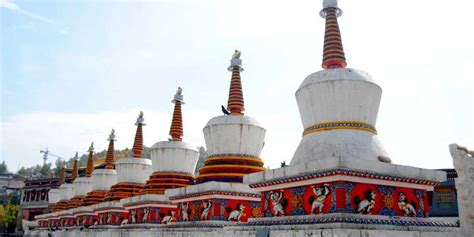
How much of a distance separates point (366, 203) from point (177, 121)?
42.5 feet

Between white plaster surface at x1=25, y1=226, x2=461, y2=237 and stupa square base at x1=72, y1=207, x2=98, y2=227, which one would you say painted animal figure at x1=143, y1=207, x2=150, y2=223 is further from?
stupa square base at x1=72, y1=207, x2=98, y2=227

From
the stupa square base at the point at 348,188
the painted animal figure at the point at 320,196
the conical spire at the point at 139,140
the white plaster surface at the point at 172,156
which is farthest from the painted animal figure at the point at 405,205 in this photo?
the conical spire at the point at 139,140

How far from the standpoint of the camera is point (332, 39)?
12141mm

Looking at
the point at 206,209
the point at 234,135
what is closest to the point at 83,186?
the point at 234,135

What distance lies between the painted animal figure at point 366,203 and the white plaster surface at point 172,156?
11.4m

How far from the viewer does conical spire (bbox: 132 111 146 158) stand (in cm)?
2452

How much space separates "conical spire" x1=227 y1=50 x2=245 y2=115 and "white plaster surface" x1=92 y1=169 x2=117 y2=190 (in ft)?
47.4

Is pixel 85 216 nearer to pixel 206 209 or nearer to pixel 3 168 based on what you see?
pixel 206 209

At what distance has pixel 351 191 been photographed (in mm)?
9000

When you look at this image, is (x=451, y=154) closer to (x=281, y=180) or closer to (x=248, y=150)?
(x=281, y=180)

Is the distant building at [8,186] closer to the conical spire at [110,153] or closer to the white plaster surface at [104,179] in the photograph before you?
the conical spire at [110,153]

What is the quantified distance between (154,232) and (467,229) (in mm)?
11123

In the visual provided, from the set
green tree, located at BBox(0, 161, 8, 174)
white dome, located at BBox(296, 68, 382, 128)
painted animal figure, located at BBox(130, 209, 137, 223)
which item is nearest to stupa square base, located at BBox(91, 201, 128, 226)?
painted animal figure, located at BBox(130, 209, 137, 223)

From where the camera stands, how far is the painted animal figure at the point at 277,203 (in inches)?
399
